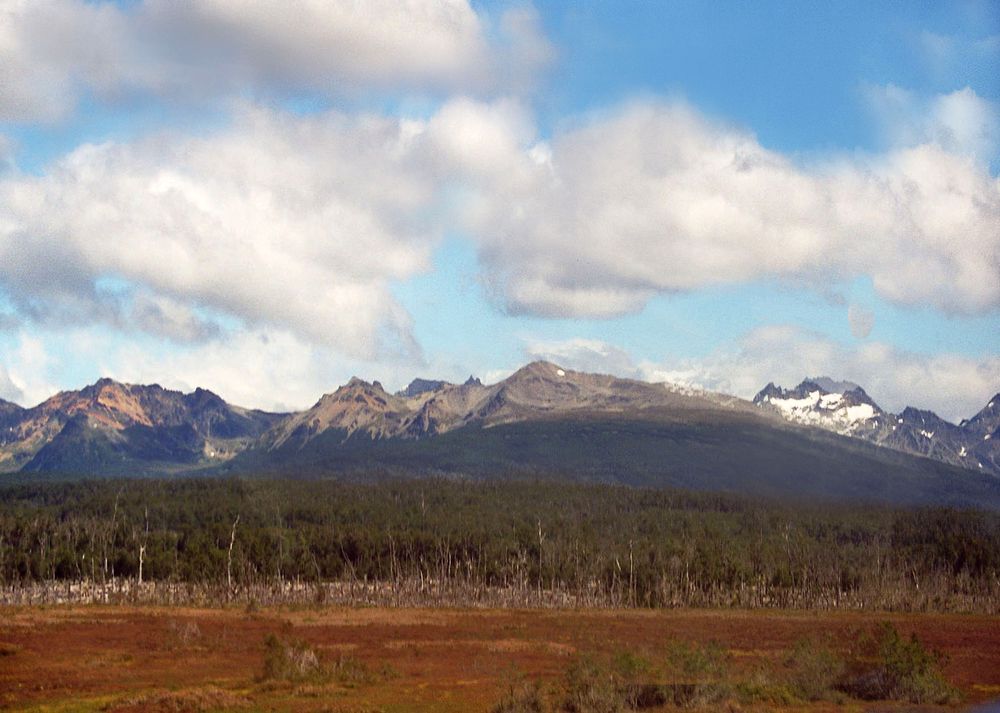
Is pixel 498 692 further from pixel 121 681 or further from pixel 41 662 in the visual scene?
pixel 41 662

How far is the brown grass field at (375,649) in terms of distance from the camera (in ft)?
204

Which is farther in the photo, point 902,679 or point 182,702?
point 902,679

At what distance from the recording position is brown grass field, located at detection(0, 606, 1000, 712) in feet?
204

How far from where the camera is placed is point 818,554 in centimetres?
18800

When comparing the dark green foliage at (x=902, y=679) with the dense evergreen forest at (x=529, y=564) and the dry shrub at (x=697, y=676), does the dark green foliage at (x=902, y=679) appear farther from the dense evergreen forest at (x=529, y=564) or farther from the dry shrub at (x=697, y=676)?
the dense evergreen forest at (x=529, y=564)

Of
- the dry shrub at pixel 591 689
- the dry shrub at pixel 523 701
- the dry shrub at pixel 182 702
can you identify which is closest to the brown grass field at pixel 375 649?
the dry shrub at pixel 182 702

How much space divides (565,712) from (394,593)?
11534cm

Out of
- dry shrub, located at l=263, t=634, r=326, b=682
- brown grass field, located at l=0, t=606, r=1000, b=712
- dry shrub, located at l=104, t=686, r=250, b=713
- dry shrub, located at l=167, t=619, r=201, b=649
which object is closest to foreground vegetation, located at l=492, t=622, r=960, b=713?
brown grass field, located at l=0, t=606, r=1000, b=712

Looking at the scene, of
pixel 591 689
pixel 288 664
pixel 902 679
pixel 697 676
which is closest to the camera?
pixel 591 689

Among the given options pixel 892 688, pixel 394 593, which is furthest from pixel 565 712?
pixel 394 593

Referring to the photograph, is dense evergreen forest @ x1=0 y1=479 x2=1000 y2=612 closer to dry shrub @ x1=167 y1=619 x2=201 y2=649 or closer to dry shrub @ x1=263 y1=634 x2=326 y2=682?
dry shrub @ x1=167 y1=619 x2=201 y2=649

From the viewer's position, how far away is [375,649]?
9038cm

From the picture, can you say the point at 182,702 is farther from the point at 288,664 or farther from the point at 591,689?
the point at 591,689

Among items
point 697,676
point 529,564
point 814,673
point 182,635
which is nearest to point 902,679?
A: point 814,673
